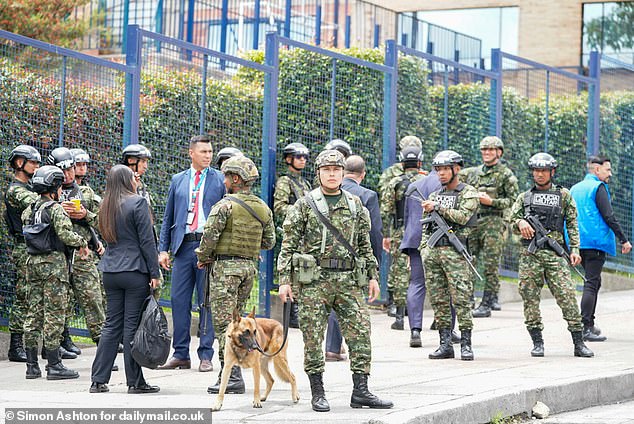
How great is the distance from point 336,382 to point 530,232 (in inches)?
112

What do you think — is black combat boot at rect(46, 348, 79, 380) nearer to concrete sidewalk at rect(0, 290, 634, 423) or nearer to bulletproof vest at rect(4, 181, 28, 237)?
concrete sidewalk at rect(0, 290, 634, 423)

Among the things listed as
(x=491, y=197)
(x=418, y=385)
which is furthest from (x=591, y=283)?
(x=418, y=385)

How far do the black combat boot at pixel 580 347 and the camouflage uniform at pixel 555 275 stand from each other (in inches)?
2.0

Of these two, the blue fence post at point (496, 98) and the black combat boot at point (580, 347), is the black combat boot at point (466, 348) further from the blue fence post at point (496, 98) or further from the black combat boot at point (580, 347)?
the blue fence post at point (496, 98)

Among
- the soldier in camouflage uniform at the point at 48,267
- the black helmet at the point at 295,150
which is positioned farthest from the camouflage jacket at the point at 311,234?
the black helmet at the point at 295,150

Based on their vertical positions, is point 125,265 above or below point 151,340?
above

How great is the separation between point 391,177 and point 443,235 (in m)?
2.98

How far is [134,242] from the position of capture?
889 centimetres

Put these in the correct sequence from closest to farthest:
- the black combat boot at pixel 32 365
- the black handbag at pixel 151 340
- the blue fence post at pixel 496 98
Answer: the black handbag at pixel 151 340 < the black combat boot at pixel 32 365 < the blue fence post at pixel 496 98

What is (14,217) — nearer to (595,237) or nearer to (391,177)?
(391,177)

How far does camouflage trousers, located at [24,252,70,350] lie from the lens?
381 inches

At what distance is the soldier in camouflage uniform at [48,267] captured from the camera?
9516 mm

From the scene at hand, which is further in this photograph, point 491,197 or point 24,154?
point 491,197

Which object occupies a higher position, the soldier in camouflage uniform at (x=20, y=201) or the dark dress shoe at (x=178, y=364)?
the soldier in camouflage uniform at (x=20, y=201)
